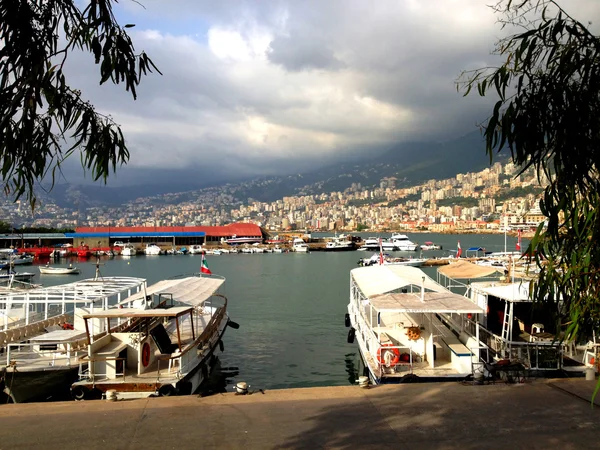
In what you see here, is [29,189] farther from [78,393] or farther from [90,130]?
[78,393]

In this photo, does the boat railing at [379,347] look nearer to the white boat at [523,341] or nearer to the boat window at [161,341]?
the white boat at [523,341]

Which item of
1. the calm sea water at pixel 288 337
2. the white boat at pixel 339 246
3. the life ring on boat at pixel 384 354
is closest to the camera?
the life ring on boat at pixel 384 354

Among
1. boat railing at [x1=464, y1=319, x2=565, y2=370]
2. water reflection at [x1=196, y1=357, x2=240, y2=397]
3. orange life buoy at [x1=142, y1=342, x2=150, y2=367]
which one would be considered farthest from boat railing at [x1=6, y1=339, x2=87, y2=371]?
boat railing at [x1=464, y1=319, x2=565, y2=370]

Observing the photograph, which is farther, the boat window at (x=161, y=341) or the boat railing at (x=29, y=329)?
the boat railing at (x=29, y=329)

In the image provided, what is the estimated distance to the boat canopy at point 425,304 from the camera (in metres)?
13.9

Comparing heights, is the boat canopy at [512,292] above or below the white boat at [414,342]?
above

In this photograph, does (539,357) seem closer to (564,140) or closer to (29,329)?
(564,140)

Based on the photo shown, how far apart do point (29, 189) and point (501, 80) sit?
4.74 m

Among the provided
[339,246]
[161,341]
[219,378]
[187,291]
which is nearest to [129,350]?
[161,341]

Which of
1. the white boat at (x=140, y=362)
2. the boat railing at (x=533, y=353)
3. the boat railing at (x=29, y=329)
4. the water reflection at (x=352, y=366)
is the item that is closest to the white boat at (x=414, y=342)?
the boat railing at (x=533, y=353)

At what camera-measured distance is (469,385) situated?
37.9 feet

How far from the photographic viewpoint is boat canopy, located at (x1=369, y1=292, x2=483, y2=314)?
13.9m

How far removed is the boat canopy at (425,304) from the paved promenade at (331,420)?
9.03 feet

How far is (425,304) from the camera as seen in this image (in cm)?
1467
